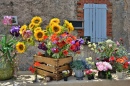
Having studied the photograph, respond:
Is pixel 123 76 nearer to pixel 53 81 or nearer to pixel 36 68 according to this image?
pixel 53 81

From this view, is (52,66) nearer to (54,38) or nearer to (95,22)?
(54,38)

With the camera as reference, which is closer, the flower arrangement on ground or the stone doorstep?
the stone doorstep

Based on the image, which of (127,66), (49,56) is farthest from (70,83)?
(127,66)

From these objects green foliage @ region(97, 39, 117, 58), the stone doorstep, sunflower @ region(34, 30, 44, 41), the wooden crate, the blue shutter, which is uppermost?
the blue shutter

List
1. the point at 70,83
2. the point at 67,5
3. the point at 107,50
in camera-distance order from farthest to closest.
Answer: the point at 67,5
the point at 107,50
the point at 70,83

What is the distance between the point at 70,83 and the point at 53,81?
0.19 metres

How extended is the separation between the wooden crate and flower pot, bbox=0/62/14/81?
12.4 inches

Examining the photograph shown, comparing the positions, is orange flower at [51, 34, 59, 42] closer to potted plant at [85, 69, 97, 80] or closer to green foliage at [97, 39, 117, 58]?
potted plant at [85, 69, 97, 80]

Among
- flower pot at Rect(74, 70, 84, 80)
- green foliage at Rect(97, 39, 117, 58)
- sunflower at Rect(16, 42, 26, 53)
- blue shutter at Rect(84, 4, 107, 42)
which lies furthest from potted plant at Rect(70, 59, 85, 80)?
blue shutter at Rect(84, 4, 107, 42)

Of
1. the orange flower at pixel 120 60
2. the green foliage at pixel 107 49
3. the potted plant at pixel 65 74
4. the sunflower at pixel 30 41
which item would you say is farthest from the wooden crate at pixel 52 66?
the orange flower at pixel 120 60

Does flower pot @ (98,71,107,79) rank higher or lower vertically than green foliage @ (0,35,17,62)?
lower

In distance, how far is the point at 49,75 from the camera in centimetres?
222

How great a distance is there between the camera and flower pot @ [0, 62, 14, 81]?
2227mm

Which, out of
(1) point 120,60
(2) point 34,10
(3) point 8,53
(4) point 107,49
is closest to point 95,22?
(2) point 34,10
